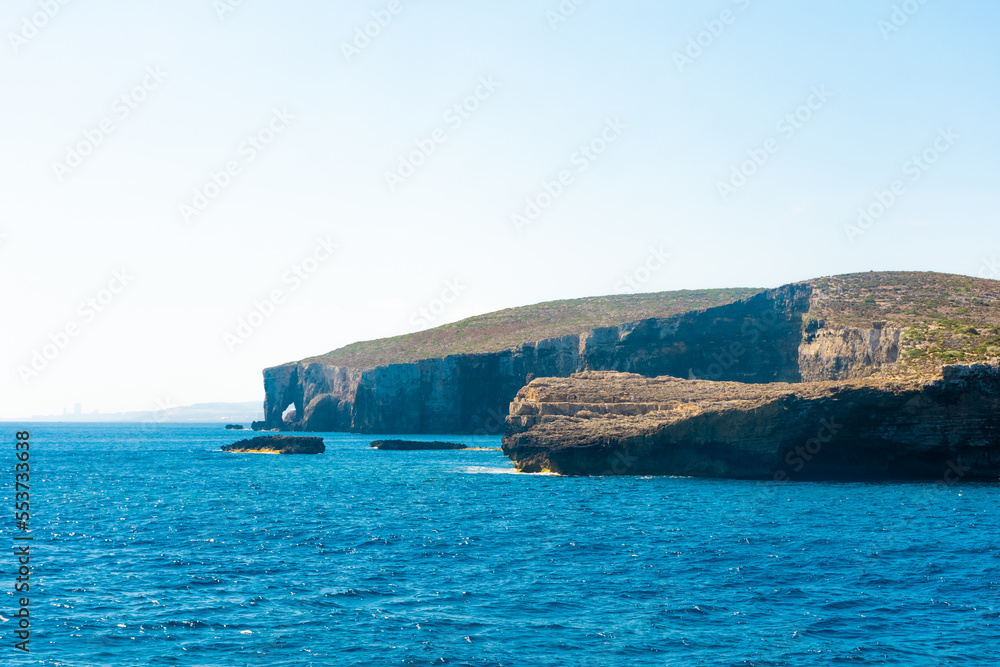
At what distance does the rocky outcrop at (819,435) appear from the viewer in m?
54.1

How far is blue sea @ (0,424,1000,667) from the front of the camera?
68.9ft

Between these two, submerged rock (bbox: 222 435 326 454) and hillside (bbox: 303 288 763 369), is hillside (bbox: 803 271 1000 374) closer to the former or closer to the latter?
hillside (bbox: 303 288 763 369)

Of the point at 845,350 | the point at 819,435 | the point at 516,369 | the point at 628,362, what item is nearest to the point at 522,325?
the point at 516,369

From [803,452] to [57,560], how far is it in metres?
45.8

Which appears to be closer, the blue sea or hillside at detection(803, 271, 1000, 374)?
the blue sea

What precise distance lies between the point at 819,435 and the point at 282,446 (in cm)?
7180

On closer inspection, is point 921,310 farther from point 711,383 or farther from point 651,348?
point 711,383

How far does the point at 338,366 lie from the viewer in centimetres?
17500

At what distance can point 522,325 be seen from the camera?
168 metres

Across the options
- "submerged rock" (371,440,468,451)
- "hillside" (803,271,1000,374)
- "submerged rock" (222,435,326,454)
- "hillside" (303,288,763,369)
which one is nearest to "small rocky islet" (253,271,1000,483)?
"hillside" (803,271,1000,374)

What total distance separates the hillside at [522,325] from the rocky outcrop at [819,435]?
3315 inches

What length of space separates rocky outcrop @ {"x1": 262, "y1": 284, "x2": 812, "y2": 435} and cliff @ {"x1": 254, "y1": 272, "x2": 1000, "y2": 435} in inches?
8.2

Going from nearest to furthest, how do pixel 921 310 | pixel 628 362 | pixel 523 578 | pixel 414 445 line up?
1. pixel 523 578
2. pixel 921 310
3. pixel 414 445
4. pixel 628 362

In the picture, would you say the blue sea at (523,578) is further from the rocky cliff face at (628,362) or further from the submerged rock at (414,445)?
the rocky cliff face at (628,362)
